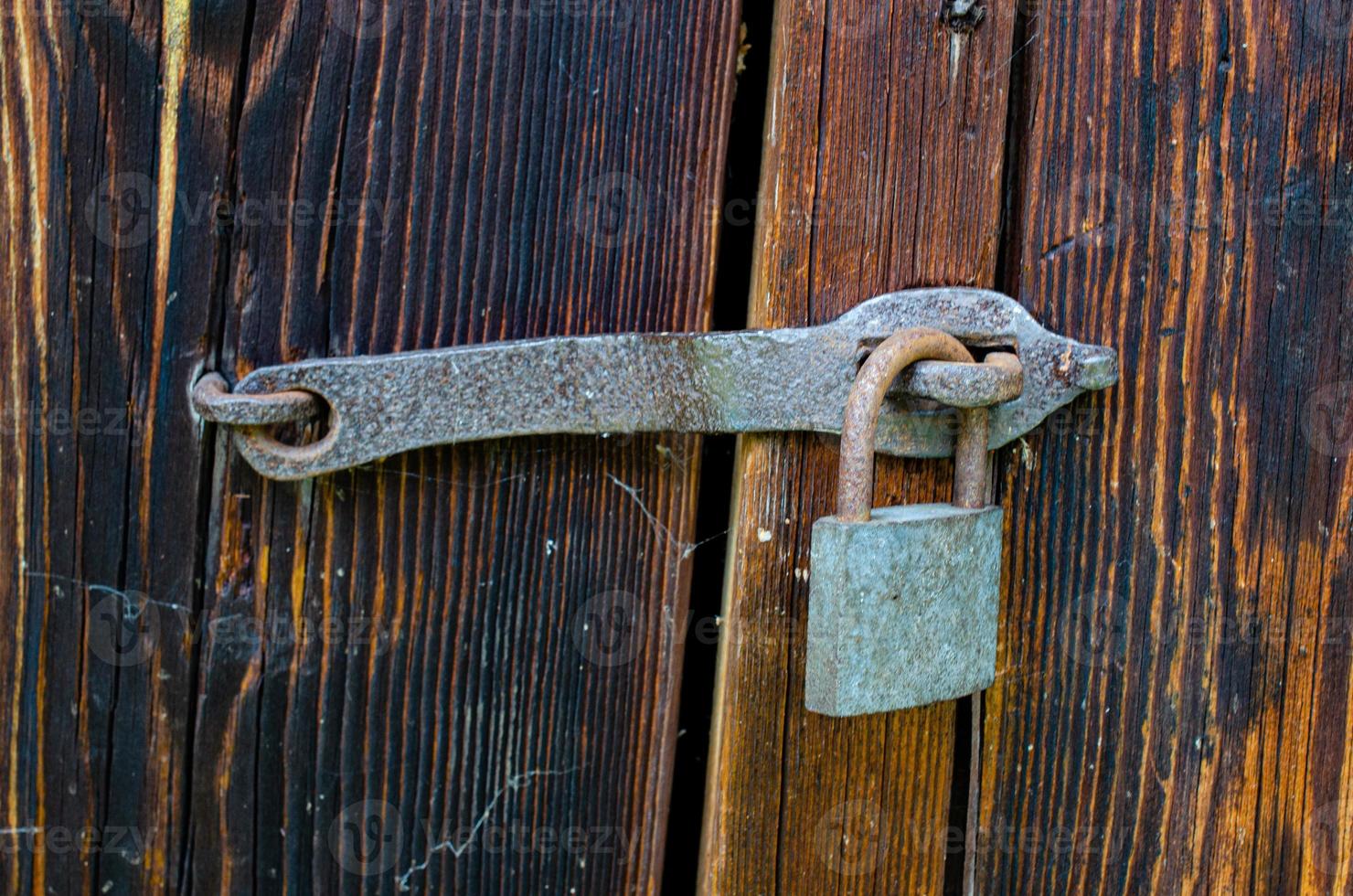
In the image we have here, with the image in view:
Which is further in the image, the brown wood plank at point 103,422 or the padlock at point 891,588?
the brown wood plank at point 103,422

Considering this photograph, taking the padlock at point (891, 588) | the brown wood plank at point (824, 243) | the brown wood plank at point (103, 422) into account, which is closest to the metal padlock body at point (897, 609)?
the padlock at point (891, 588)

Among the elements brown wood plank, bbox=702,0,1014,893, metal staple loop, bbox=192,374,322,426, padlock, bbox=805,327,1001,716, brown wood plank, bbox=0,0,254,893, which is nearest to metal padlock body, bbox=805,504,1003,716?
padlock, bbox=805,327,1001,716

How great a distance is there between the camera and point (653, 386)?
70 centimetres

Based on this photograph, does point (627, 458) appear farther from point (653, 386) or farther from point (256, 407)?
point (256, 407)

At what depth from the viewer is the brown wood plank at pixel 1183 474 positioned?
0.75 meters

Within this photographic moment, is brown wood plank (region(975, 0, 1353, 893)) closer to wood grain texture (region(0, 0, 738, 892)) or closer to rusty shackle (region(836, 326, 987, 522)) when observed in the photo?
rusty shackle (region(836, 326, 987, 522))

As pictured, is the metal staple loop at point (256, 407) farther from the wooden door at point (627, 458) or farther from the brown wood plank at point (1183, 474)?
the brown wood plank at point (1183, 474)

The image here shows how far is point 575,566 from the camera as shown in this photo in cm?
77

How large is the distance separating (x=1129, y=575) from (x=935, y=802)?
254 millimetres

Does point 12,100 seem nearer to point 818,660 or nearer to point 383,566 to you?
point 383,566

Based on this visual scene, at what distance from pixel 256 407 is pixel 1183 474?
0.74m

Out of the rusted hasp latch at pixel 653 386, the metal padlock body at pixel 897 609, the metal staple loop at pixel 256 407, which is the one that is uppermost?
the rusted hasp latch at pixel 653 386

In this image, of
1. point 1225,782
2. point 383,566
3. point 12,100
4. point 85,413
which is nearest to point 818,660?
point 383,566

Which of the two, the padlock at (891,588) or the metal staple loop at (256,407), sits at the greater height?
the metal staple loop at (256,407)
